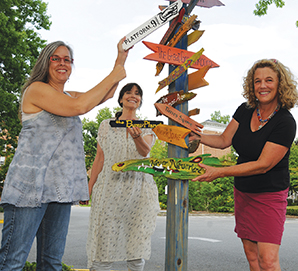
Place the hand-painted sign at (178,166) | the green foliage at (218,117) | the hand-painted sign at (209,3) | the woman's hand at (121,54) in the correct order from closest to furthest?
1. the woman's hand at (121,54)
2. the hand-painted sign at (178,166)
3. the hand-painted sign at (209,3)
4. the green foliage at (218,117)

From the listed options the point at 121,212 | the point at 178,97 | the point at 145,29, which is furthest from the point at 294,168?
the point at 145,29

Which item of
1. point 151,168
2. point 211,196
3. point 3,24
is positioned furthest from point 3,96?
point 211,196

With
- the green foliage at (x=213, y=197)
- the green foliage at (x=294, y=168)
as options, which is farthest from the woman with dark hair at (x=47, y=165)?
the green foliage at (x=294, y=168)

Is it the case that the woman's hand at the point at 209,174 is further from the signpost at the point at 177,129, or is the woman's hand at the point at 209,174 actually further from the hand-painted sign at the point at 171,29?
the hand-painted sign at the point at 171,29

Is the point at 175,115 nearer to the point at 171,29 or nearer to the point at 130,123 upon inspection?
the point at 130,123

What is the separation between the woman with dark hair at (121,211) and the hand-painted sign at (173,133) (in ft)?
1.00

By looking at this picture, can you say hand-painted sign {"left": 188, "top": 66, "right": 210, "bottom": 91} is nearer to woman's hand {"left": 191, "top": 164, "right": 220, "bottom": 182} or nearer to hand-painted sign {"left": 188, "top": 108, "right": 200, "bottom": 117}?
hand-painted sign {"left": 188, "top": 108, "right": 200, "bottom": 117}

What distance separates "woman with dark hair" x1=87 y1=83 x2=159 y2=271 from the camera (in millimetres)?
3072

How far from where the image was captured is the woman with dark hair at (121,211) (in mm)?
3072

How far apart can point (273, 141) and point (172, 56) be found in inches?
40.4

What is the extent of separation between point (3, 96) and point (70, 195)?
11.3 metres

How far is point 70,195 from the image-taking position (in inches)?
81.8

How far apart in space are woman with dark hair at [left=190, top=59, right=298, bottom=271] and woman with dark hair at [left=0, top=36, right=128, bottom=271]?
3.15ft

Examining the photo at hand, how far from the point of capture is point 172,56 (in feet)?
9.03
